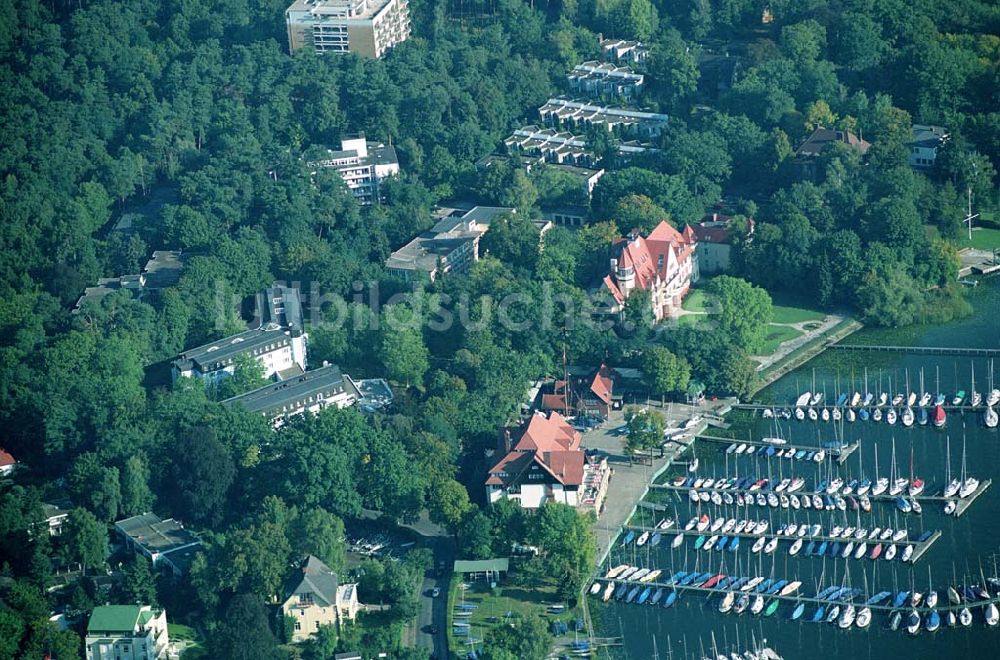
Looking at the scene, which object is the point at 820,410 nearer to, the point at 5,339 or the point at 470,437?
the point at 470,437

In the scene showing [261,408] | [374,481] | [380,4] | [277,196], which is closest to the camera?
[374,481]

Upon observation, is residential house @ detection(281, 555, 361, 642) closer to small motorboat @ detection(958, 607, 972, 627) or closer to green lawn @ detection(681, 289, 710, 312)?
small motorboat @ detection(958, 607, 972, 627)

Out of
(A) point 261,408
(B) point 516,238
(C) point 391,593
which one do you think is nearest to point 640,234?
(B) point 516,238

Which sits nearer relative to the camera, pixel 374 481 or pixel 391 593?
pixel 391 593

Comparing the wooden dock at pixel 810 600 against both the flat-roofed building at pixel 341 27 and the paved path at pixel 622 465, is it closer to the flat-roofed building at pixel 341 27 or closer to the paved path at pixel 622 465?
the paved path at pixel 622 465

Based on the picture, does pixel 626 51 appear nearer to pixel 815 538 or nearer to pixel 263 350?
pixel 263 350

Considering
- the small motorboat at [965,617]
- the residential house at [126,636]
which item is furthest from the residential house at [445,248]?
the small motorboat at [965,617]
